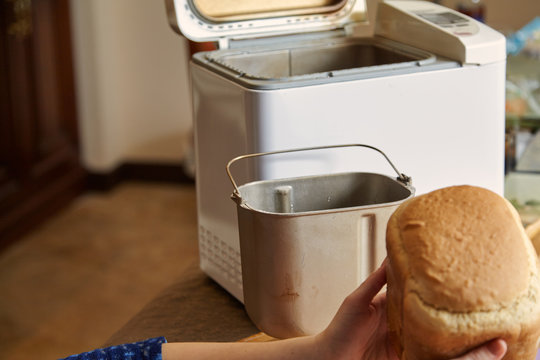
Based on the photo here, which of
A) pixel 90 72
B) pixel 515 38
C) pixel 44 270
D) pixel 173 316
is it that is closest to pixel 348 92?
pixel 173 316

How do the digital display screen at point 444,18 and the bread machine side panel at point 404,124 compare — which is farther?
the digital display screen at point 444,18

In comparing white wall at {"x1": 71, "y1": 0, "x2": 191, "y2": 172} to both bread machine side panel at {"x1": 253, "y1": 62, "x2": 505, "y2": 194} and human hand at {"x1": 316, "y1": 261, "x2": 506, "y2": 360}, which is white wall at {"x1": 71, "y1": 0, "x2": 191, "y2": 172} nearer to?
bread machine side panel at {"x1": 253, "y1": 62, "x2": 505, "y2": 194}

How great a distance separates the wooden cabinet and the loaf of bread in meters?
2.43

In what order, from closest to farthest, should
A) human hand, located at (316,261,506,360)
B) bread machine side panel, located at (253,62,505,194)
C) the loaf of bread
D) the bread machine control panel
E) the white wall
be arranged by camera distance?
1. the loaf of bread
2. human hand, located at (316,261,506,360)
3. bread machine side panel, located at (253,62,505,194)
4. the bread machine control panel
5. the white wall

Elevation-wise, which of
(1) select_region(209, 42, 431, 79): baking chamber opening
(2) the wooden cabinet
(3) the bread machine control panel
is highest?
(3) the bread machine control panel

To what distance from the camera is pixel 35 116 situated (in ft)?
9.96

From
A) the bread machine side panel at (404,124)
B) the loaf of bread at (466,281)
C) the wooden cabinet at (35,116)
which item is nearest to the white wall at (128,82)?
the wooden cabinet at (35,116)

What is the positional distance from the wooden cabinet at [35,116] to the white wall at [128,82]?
8 centimetres

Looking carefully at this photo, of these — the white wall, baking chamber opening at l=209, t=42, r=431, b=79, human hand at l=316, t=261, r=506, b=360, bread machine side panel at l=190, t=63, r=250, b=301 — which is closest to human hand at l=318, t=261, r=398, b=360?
human hand at l=316, t=261, r=506, b=360

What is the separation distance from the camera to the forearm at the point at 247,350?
2.72ft

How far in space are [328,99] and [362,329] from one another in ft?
0.98

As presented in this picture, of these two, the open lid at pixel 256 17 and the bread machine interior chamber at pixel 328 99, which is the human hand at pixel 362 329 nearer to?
the bread machine interior chamber at pixel 328 99

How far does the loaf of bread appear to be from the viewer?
65 cm

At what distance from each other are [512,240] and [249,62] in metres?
0.58
